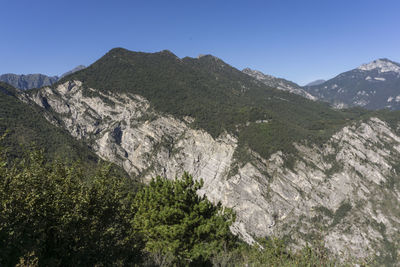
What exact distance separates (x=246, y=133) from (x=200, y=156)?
Answer: 37295 mm

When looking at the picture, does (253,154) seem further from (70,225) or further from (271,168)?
(70,225)

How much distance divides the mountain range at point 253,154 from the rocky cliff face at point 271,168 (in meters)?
0.59

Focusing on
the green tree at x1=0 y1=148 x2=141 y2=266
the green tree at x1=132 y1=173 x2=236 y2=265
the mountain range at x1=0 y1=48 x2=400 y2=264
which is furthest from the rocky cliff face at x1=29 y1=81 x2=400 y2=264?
the green tree at x1=0 y1=148 x2=141 y2=266

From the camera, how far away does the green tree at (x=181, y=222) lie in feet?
66.0

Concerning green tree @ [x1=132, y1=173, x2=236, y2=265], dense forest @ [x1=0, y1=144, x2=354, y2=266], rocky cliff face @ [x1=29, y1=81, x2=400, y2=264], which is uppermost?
dense forest @ [x1=0, y1=144, x2=354, y2=266]

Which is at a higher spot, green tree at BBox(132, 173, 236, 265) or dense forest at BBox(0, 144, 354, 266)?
dense forest at BBox(0, 144, 354, 266)

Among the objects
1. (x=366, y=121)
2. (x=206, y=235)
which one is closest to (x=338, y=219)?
(x=366, y=121)

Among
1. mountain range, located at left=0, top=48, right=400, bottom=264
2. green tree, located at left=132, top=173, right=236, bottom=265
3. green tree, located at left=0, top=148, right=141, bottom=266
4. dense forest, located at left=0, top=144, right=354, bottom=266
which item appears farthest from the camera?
mountain range, located at left=0, top=48, right=400, bottom=264

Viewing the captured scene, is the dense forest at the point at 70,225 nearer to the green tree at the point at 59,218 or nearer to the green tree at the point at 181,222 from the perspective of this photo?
the green tree at the point at 59,218

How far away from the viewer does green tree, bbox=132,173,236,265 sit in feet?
66.0

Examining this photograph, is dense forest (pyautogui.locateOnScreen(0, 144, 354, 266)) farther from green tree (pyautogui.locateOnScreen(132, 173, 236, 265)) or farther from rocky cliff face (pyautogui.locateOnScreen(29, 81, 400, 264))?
rocky cliff face (pyautogui.locateOnScreen(29, 81, 400, 264))

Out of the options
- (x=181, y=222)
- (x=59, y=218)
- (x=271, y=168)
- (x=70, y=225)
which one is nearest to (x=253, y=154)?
(x=271, y=168)

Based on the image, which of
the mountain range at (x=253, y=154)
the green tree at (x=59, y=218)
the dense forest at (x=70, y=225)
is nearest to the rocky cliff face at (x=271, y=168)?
the mountain range at (x=253, y=154)

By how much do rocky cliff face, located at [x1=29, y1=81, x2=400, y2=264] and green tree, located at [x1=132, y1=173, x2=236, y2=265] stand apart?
89.5 metres
